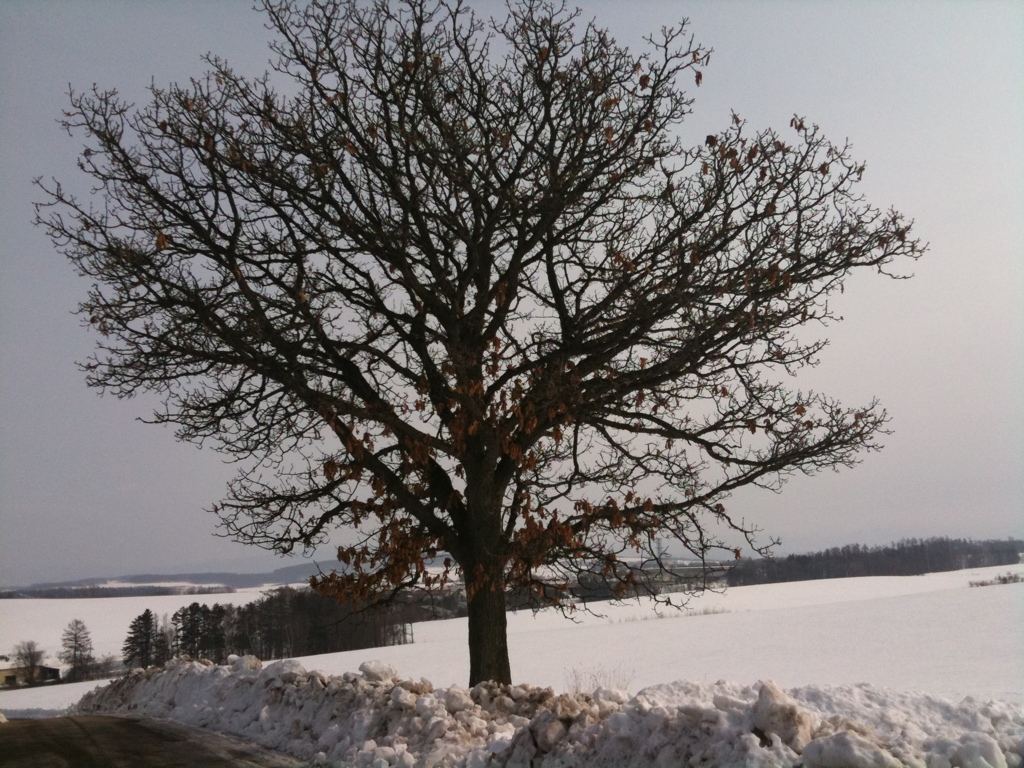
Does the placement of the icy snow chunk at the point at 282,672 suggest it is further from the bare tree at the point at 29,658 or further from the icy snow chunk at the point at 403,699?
the bare tree at the point at 29,658

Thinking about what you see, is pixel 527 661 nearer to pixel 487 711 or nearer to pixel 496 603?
pixel 496 603

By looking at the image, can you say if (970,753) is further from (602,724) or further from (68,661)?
(68,661)

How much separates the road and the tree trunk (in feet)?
9.00

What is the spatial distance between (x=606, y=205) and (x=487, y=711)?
6.75 m

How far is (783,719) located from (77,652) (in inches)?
1536

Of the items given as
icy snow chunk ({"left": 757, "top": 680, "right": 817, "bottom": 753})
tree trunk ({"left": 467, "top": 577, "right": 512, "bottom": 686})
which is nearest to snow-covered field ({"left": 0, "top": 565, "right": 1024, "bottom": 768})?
icy snow chunk ({"left": 757, "top": 680, "right": 817, "bottom": 753})

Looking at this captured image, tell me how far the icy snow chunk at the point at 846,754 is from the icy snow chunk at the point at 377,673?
5485 mm

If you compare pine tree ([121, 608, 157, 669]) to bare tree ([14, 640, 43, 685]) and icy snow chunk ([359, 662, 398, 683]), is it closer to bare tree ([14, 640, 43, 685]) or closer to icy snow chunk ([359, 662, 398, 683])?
bare tree ([14, 640, 43, 685])

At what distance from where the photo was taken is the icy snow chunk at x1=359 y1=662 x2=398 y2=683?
9492 millimetres

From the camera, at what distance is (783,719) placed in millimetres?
5609

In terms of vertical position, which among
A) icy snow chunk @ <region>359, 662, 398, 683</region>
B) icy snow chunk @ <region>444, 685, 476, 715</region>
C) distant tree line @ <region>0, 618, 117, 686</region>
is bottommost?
distant tree line @ <region>0, 618, 117, 686</region>

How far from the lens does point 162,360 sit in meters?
10.0

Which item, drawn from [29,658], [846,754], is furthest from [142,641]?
[846,754]

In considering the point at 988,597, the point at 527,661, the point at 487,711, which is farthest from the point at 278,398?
the point at 988,597
